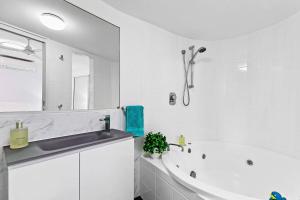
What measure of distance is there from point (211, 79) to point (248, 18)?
95 centimetres

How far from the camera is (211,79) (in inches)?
93.0

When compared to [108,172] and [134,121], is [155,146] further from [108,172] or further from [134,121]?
[108,172]

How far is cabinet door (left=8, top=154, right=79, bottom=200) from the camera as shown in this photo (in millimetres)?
666

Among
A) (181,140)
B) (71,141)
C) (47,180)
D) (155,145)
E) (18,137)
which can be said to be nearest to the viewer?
(47,180)

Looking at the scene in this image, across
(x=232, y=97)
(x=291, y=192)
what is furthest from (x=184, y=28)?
(x=291, y=192)

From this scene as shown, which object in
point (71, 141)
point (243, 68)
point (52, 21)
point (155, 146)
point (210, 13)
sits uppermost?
point (210, 13)

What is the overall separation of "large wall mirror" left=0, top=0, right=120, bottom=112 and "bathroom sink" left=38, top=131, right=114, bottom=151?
244 mm

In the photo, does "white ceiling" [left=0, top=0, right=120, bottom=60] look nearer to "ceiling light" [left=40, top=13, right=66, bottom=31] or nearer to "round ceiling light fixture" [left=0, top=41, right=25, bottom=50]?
"ceiling light" [left=40, top=13, right=66, bottom=31]

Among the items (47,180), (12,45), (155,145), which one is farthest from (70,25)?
(155,145)

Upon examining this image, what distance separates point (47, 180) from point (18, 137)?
1.13 feet

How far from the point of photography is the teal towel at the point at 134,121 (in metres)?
1.49

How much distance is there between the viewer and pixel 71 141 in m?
1.10

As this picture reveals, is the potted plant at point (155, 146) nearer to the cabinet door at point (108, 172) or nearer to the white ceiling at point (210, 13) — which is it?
the cabinet door at point (108, 172)

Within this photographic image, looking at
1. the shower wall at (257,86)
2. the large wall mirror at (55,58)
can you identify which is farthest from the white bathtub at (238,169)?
the large wall mirror at (55,58)
